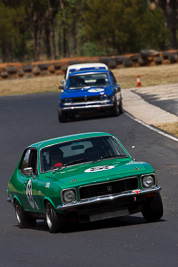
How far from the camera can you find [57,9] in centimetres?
8656

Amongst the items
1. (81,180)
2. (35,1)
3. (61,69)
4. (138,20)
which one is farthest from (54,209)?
(35,1)

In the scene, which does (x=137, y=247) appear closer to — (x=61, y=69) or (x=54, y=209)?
(x=54, y=209)

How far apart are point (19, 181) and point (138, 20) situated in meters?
53.9

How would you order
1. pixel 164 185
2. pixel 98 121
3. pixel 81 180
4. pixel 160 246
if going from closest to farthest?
pixel 160 246, pixel 81 180, pixel 164 185, pixel 98 121

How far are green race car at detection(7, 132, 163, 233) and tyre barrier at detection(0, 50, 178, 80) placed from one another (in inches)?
1526

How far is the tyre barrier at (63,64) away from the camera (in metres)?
49.9

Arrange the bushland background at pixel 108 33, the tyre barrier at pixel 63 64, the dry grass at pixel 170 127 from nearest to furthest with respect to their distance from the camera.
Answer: the dry grass at pixel 170 127 → the bushland background at pixel 108 33 → the tyre barrier at pixel 63 64

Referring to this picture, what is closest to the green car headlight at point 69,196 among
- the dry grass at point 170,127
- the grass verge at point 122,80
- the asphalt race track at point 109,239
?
the asphalt race track at point 109,239

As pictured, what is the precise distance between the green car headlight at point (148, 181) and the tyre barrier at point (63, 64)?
131ft

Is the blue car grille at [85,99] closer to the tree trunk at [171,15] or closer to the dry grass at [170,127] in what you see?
the dry grass at [170,127]

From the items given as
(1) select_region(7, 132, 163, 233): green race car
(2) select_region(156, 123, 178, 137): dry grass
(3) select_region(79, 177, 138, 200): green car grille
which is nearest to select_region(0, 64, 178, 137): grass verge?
(2) select_region(156, 123, 178, 137): dry grass

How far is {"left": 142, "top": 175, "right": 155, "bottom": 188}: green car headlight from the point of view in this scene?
9.39 m

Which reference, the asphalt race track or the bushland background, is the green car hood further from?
the bushland background

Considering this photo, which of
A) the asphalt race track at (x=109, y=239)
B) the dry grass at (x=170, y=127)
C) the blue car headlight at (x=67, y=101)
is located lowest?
the dry grass at (x=170, y=127)
